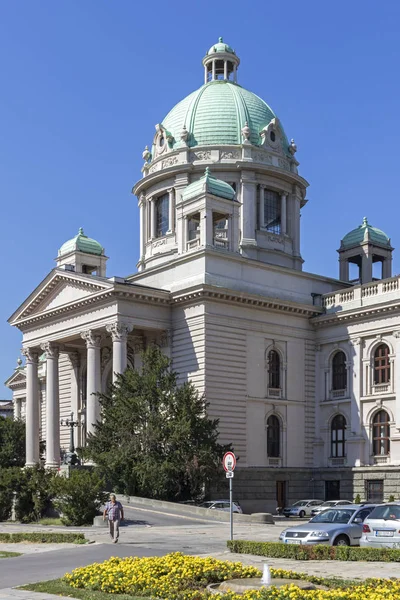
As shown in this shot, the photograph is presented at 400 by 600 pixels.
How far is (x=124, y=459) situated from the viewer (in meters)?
47.8

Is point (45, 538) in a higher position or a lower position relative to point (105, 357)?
lower

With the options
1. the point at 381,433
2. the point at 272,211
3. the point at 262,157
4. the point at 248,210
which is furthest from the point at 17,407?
the point at 381,433

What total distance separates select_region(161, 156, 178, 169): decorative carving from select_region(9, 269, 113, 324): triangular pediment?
13.6 m

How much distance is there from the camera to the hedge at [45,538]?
101 feet

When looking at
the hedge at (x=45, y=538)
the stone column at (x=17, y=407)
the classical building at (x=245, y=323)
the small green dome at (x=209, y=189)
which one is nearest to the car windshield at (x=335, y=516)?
the hedge at (x=45, y=538)

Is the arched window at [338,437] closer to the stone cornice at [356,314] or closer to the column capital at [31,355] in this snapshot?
the stone cornice at [356,314]

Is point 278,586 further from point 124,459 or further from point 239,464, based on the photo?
point 239,464

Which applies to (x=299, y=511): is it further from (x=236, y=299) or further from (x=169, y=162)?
(x=169, y=162)

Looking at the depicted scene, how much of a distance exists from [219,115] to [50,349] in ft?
73.2

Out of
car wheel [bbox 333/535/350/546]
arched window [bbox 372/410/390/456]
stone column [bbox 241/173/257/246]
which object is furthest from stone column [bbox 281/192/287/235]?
car wheel [bbox 333/535/350/546]

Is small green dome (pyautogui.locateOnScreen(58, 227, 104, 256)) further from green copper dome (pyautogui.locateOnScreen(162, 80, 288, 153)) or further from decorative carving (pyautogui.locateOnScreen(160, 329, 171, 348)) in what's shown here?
decorative carving (pyautogui.locateOnScreen(160, 329, 171, 348))

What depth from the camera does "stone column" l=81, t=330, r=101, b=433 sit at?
185 ft

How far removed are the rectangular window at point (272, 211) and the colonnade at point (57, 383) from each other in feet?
55.7

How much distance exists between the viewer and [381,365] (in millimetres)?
56531
